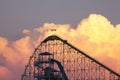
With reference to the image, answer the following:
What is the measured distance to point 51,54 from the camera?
112 meters

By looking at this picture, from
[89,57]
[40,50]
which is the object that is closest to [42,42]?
[40,50]

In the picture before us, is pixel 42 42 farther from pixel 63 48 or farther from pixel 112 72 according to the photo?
pixel 112 72

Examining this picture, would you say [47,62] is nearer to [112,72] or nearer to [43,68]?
[43,68]

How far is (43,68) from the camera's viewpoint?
113 meters

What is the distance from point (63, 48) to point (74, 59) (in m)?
2.67

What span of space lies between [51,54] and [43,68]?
2809 millimetres

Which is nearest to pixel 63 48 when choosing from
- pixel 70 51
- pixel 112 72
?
pixel 70 51

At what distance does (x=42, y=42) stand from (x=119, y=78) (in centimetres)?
1444

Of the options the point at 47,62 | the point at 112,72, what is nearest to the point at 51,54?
the point at 47,62

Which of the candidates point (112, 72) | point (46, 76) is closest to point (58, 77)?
point (46, 76)

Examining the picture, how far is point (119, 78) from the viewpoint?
108562 millimetres

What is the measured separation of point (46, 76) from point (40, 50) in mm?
4930

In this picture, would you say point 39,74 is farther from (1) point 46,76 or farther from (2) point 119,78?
(2) point 119,78

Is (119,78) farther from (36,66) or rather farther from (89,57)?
(36,66)
